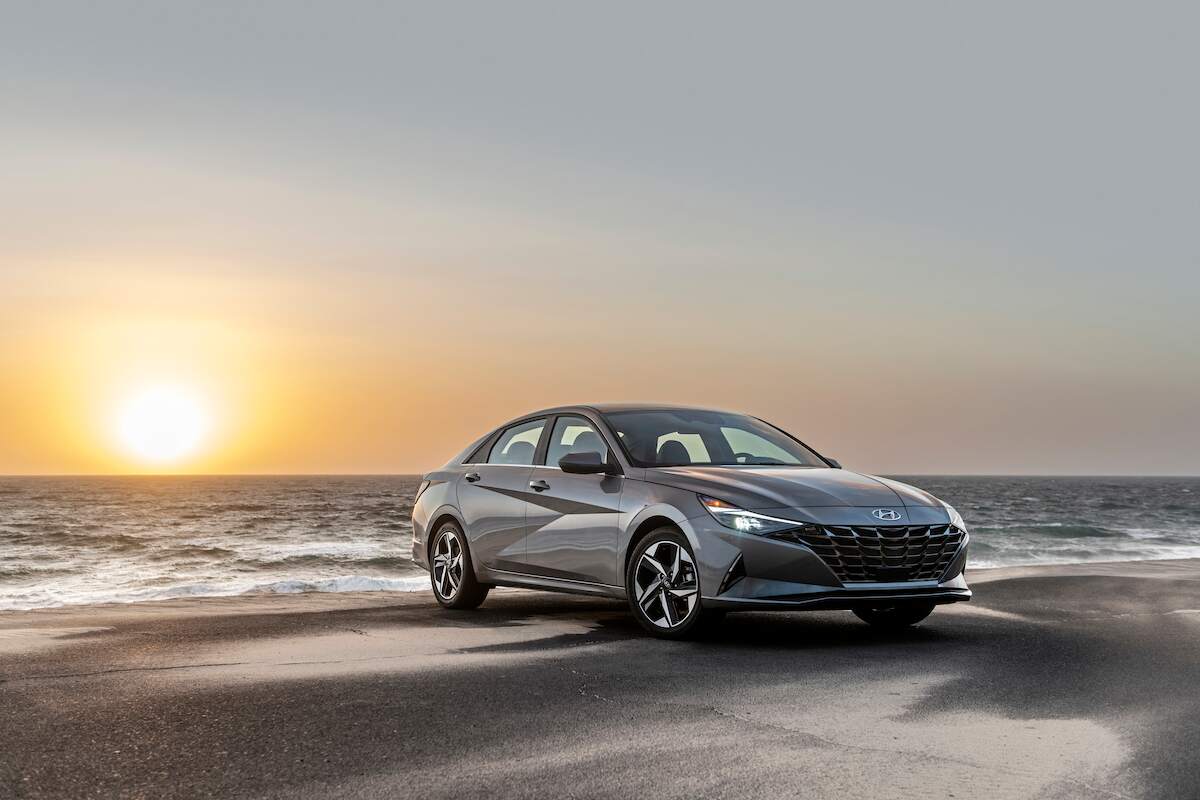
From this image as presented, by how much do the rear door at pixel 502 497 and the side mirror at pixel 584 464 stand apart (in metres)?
0.95

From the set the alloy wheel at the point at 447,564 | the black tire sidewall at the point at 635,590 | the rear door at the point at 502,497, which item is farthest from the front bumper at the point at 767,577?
the alloy wheel at the point at 447,564

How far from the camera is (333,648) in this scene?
325 inches

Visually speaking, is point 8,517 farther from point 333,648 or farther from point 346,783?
point 346,783

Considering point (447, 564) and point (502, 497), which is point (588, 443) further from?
point (447, 564)

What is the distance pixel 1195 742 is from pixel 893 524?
10.9ft

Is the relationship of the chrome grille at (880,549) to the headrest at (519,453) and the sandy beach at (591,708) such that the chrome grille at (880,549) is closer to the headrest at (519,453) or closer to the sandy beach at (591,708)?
the sandy beach at (591,708)

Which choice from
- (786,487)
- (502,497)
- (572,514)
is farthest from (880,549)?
(502,497)

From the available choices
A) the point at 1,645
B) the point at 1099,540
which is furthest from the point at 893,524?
the point at 1099,540

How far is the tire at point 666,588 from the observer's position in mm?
8547

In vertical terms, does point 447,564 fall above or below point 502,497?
below

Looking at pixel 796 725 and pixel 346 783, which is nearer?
pixel 346 783

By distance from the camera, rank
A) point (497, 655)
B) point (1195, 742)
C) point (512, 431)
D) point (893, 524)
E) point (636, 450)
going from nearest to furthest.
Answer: point (1195, 742)
point (497, 655)
point (893, 524)
point (636, 450)
point (512, 431)

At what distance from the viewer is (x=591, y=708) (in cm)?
605

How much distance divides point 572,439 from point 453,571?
1.92 meters
